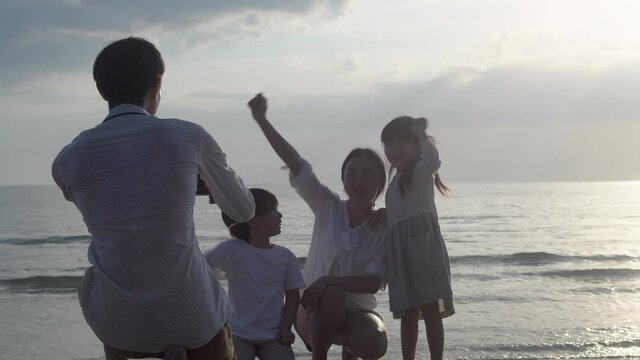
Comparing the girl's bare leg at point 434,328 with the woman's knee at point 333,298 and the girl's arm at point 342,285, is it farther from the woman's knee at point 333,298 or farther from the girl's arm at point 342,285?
the woman's knee at point 333,298

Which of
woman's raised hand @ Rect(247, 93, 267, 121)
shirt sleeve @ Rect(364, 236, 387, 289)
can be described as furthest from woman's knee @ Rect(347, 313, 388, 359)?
woman's raised hand @ Rect(247, 93, 267, 121)

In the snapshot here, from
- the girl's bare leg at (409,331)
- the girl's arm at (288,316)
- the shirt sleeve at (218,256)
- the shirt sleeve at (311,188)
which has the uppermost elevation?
the shirt sleeve at (311,188)

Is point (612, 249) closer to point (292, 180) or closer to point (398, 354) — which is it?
point (398, 354)

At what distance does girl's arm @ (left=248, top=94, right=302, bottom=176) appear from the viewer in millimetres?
4254

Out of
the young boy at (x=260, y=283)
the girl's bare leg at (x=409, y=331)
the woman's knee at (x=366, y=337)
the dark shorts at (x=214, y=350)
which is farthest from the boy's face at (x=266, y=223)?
the dark shorts at (x=214, y=350)

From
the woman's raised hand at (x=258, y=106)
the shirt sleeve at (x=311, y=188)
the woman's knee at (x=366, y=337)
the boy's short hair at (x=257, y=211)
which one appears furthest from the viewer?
the shirt sleeve at (x=311, y=188)

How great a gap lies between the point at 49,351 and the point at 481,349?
4.58 meters

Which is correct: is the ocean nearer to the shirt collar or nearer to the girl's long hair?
the girl's long hair

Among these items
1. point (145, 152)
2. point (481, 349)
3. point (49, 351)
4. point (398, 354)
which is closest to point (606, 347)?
point (481, 349)

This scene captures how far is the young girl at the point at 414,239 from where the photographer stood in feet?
16.3

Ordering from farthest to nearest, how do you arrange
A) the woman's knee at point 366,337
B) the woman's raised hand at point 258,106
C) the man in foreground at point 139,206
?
the woman's knee at point 366,337 < the woman's raised hand at point 258,106 < the man in foreground at point 139,206

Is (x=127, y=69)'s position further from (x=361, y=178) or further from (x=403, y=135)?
(x=403, y=135)

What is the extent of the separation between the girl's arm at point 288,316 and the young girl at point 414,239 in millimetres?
857

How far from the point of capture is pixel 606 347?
310 inches
